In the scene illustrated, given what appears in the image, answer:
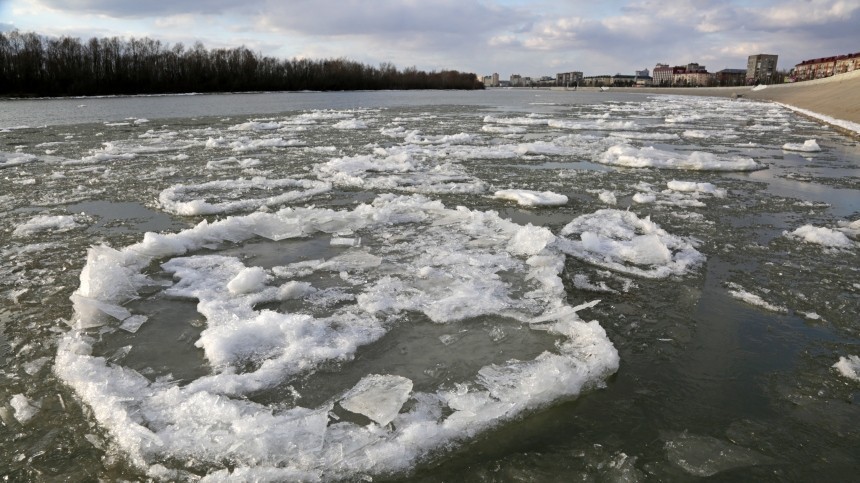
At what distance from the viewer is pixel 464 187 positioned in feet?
25.7

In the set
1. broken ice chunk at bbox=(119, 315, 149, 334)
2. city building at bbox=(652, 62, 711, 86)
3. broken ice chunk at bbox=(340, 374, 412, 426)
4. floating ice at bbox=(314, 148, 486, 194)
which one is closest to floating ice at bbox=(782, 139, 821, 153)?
floating ice at bbox=(314, 148, 486, 194)

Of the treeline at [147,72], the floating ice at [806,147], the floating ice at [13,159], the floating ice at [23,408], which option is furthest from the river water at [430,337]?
the treeline at [147,72]

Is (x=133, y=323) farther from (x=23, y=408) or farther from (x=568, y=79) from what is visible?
(x=568, y=79)

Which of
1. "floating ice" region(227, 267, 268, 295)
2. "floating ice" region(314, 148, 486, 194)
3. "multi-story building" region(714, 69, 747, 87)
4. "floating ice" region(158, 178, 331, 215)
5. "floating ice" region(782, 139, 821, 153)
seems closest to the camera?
"floating ice" region(227, 267, 268, 295)

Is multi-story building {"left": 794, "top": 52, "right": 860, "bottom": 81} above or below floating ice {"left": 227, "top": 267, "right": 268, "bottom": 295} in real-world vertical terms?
above

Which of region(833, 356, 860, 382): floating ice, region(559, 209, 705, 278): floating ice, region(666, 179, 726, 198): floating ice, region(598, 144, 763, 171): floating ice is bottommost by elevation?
region(833, 356, 860, 382): floating ice

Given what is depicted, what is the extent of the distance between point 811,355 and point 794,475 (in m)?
1.28

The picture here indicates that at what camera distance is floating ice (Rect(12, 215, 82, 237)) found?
5.58 metres

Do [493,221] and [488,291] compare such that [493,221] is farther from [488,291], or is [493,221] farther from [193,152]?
[193,152]

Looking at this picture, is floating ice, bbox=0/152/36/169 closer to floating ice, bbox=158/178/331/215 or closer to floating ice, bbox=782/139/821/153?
floating ice, bbox=158/178/331/215

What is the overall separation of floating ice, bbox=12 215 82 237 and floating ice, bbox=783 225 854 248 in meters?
8.12

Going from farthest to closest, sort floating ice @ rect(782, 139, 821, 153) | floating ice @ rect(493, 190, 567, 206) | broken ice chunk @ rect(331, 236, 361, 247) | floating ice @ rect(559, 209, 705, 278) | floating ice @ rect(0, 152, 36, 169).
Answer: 1. floating ice @ rect(782, 139, 821, 153)
2. floating ice @ rect(0, 152, 36, 169)
3. floating ice @ rect(493, 190, 567, 206)
4. broken ice chunk @ rect(331, 236, 361, 247)
5. floating ice @ rect(559, 209, 705, 278)

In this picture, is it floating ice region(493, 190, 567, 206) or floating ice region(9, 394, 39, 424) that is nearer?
floating ice region(9, 394, 39, 424)

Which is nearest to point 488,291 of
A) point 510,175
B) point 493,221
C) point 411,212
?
point 493,221
